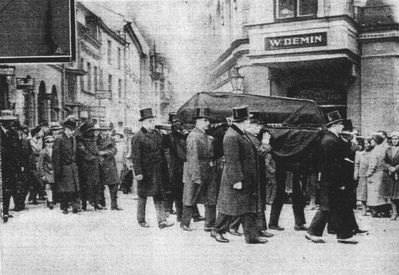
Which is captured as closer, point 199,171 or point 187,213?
point 199,171

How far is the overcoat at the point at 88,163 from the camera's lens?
10.6m

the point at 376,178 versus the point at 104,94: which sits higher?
the point at 104,94

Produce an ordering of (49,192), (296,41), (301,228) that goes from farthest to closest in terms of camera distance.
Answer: (296,41)
(49,192)
(301,228)

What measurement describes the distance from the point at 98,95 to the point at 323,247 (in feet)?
37.5

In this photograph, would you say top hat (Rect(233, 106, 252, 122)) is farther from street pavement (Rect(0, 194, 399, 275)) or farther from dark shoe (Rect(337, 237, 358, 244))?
dark shoe (Rect(337, 237, 358, 244))

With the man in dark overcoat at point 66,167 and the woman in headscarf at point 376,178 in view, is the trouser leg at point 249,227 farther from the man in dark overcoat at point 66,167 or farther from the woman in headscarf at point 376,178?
the man in dark overcoat at point 66,167

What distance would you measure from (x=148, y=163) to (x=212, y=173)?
994 mm

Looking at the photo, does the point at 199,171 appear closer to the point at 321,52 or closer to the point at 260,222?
the point at 260,222

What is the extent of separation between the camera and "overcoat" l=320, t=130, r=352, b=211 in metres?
7.20

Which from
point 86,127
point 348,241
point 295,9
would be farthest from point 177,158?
point 295,9

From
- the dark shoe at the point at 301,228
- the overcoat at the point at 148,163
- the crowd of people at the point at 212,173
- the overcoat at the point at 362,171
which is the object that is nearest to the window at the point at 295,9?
the crowd of people at the point at 212,173

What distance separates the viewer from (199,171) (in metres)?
7.96

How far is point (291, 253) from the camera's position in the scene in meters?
6.71

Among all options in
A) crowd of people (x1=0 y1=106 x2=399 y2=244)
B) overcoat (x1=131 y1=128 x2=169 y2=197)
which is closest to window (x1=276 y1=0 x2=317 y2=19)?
crowd of people (x1=0 y1=106 x2=399 y2=244)
